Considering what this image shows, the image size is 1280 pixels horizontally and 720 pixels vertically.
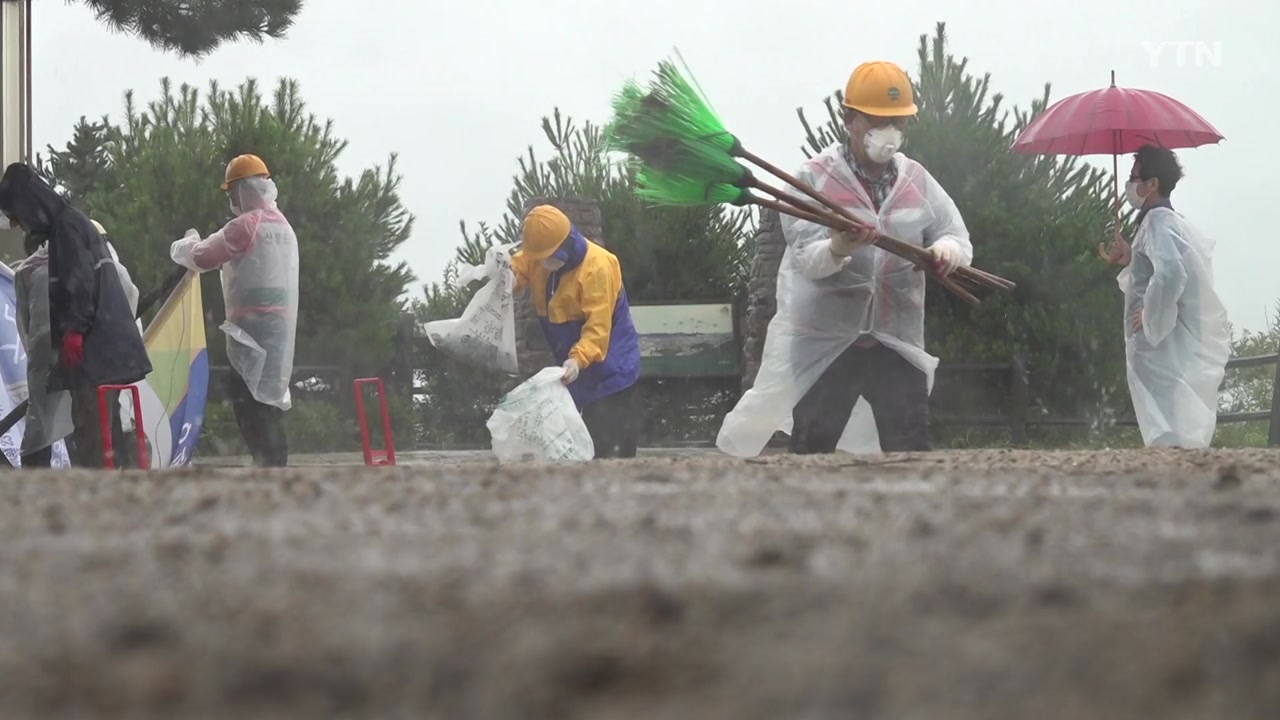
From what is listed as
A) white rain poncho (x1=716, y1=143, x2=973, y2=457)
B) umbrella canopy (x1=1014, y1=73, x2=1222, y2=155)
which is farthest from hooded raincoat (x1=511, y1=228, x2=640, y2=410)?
umbrella canopy (x1=1014, y1=73, x2=1222, y2=155)

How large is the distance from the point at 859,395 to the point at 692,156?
84 cm

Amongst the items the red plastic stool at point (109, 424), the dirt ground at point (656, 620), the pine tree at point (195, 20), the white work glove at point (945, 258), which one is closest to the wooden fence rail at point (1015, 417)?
the pine tree at point (195, 20)

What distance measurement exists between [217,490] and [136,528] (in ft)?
0.84

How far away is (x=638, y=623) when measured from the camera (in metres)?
0.47

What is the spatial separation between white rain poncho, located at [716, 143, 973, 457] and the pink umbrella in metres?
2.69

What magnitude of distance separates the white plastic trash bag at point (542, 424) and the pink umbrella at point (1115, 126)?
2800mm

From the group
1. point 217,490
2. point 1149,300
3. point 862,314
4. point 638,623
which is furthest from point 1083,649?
point 1149,300

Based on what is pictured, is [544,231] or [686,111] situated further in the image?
[544,231]

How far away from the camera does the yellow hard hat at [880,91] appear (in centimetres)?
464

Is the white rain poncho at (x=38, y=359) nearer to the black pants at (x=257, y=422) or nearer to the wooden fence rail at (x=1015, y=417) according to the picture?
the black pants at (x=257, y=422)

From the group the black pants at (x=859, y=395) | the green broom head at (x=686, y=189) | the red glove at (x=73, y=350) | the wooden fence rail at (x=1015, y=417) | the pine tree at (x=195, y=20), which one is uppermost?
the pine tree at (x=195, y=20)

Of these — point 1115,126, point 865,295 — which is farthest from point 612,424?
point 1115,126

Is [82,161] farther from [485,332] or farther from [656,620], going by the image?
[656,620]

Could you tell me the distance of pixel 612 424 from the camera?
5773mm
